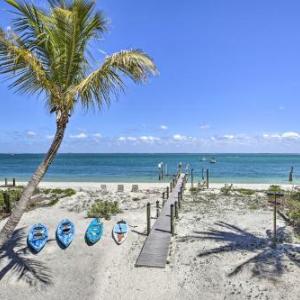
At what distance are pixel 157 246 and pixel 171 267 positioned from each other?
1915 mm

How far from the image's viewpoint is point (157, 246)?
14.6 meters

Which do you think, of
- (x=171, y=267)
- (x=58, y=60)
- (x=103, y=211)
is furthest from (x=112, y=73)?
(x=103, y=211)

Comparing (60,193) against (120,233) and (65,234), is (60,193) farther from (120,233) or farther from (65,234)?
(120,233)

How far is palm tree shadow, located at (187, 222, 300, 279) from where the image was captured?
12408 mm

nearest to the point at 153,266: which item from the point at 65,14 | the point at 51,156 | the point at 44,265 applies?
the point at 44,265

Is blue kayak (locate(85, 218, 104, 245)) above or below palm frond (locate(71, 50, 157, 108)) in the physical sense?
below

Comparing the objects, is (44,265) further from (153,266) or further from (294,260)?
(294,260)

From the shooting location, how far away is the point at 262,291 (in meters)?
10.9

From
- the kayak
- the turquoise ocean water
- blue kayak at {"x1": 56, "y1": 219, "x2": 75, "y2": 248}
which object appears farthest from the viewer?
the turquoise ocean water

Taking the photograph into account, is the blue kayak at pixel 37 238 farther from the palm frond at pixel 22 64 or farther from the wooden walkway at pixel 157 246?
the palm frond at pixel 22 64

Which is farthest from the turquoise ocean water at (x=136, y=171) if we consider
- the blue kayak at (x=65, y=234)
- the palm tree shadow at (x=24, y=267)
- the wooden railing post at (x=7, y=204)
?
the palm tree shadow at (x=24, y=267)

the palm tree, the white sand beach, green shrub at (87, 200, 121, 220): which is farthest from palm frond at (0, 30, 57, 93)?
green shrub at (87, 200, 121, 220)

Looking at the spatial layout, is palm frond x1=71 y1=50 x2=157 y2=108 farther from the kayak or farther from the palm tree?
the kayak

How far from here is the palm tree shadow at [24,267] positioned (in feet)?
38.8
